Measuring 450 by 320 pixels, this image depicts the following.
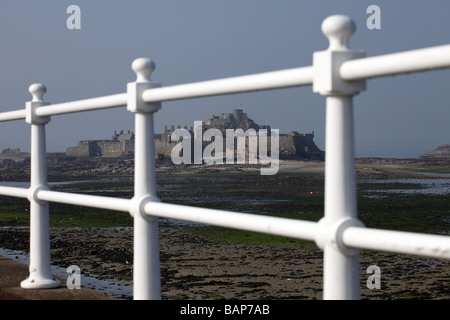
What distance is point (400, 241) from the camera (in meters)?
1.55

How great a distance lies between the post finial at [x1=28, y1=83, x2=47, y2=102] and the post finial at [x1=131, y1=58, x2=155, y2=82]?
1194 mm

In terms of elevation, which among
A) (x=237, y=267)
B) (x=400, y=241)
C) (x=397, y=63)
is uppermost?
(x=397, y=63)

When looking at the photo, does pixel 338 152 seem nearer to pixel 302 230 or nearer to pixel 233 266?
pixel 302 230

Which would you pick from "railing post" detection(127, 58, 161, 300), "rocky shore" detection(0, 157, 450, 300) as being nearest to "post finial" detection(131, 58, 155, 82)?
"railing post" detection(127, 58, 161, 300)

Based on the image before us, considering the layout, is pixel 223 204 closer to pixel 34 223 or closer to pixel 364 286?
pixel 364 286

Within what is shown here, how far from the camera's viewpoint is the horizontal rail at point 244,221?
6.02 ft

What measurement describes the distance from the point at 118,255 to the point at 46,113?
26.5 feet

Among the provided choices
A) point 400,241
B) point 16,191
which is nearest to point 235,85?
point 400,241

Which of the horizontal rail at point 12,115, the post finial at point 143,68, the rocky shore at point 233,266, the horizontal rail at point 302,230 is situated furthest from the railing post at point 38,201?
the rocky shore at point 233,266

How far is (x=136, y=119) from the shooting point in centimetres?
262

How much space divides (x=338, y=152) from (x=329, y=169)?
2.3 inches

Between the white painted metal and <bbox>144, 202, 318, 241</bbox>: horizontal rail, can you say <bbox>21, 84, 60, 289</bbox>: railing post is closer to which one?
<bbox>144, 202, 318, 241</bbox>: horizontal rail

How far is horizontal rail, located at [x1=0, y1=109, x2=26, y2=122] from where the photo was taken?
3.71 metres
